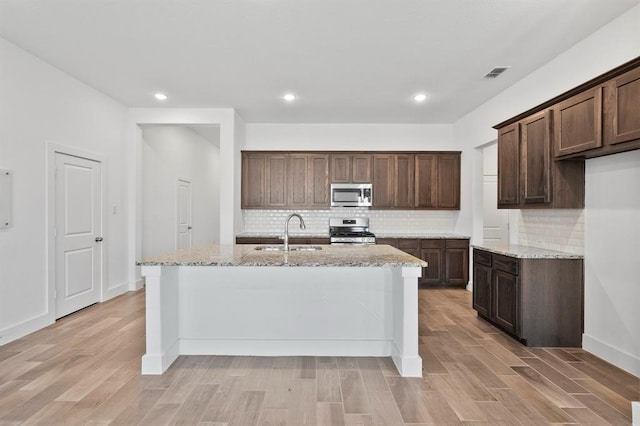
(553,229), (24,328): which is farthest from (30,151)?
(553,229)

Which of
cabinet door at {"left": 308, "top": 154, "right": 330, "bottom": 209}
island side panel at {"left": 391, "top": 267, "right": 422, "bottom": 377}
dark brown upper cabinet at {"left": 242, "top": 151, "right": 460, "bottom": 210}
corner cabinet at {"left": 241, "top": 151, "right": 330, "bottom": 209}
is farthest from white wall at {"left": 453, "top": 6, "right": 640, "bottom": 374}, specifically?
corner cabinet at {"left": 241, "top": 151, "right": 330, "bottom": 209}

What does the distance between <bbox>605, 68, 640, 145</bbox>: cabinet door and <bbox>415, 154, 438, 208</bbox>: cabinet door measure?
3531mm

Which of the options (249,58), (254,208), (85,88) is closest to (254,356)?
(249,58)

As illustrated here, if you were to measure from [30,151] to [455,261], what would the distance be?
231 inches

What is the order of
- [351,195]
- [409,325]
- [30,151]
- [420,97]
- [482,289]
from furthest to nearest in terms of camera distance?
[351,195], [420,97], [482,289], [30,151], [409,325]

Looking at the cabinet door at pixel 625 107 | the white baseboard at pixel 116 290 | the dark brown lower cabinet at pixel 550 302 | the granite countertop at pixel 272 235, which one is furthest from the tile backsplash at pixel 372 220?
the cabinet door at pixel 625 107

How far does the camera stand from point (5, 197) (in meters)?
3.49

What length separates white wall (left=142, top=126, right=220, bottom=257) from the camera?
6.09 meters

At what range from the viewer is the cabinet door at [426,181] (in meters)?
6.36

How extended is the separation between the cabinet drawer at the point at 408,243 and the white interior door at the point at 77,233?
4.45 metres

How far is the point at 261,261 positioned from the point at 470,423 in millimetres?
1725

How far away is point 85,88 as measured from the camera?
4.64m

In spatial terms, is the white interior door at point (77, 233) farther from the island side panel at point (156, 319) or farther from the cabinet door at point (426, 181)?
the cabinet door at point (426, 181)

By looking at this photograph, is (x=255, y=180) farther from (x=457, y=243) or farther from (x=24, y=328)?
(x=24, y=328)
